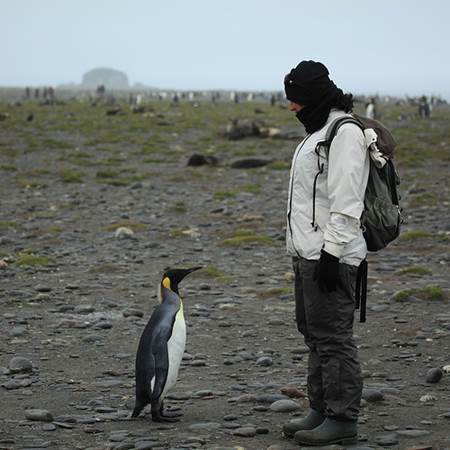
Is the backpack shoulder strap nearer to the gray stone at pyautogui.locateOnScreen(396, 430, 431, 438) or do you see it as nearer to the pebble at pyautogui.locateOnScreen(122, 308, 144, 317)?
the gray stone at pyautogui.locateOnScreen(396, 430, 431, 438)

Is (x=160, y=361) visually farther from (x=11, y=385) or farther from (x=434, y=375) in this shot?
(x=434, y=375)

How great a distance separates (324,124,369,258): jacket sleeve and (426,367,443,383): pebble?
2.19m

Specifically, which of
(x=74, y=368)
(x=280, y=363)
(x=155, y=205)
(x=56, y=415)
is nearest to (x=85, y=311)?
(x=74, y=368)

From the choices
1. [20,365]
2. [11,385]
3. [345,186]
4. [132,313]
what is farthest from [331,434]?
[132,313]

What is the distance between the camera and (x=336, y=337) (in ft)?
16.3

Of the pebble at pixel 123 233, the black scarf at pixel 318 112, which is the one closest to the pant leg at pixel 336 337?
the black scarf at pixel 318 112

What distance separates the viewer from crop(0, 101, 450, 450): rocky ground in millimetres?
5641

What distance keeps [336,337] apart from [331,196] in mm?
782

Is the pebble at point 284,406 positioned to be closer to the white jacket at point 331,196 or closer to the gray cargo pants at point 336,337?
the gray cargo pants at point 336,337

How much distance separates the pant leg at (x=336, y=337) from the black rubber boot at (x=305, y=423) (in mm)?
230

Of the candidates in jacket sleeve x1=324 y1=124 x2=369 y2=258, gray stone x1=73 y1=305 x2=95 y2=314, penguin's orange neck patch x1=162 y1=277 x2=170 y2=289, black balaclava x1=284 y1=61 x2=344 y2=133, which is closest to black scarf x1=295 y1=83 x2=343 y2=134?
black balaclava x1=284 y1=61 x2=344 y2=133

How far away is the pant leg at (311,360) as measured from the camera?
518 cm

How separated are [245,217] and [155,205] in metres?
2.73

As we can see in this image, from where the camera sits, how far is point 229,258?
12.2 meters
